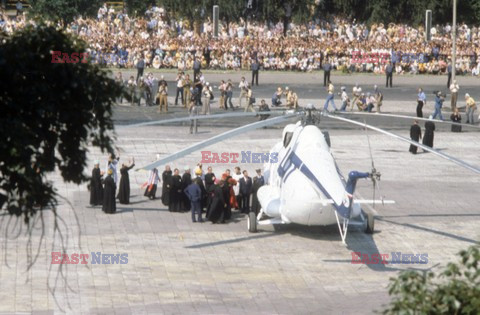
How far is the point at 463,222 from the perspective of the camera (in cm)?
3167

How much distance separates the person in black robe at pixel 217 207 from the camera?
30.8 meters

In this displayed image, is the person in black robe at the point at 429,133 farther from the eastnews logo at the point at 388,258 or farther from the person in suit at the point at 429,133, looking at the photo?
the eastnews logo at the point at 388,258

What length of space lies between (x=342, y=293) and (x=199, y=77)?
2935 centimetres

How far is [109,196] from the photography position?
103ft

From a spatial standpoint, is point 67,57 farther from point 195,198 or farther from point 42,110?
point 195,198

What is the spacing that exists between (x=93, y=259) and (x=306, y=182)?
4907 mm

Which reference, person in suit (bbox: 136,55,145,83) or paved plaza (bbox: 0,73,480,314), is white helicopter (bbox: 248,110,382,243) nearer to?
paved plaza (bbox: 0,73,480,314)

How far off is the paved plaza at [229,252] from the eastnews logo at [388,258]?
0.81 feet

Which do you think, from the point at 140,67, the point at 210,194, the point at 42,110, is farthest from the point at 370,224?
the point at 140,67

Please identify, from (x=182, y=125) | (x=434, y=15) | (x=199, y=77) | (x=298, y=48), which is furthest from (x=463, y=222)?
(x=434, y=15)

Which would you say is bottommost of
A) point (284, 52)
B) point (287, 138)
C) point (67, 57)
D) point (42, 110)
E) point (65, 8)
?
point (287, 138)

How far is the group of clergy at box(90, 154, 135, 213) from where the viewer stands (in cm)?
3134

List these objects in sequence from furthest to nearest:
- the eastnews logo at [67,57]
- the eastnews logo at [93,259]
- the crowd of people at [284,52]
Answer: the crowd of people at [284,52], the eastnews logo at [93,259], the eastnews logo at [67,57]

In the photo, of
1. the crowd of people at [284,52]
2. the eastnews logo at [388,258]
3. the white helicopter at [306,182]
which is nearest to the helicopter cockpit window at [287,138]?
the white helicopter at [306,182]
